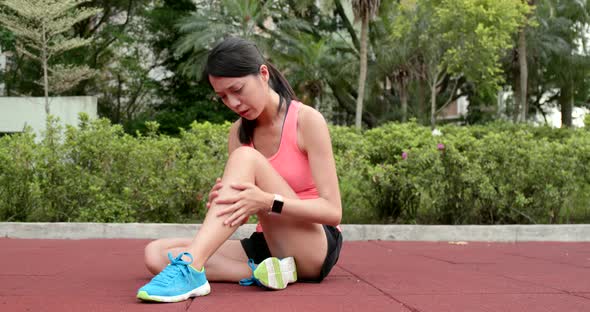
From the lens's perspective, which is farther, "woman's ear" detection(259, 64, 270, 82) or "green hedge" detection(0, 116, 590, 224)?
"green hedge" detection(0, 116, 590, 224)

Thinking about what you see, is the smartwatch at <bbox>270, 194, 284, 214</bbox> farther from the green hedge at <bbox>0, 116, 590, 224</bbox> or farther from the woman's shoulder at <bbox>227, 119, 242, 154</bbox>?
the green hedge at <bbox>0, 116, 590, 224</bbox>

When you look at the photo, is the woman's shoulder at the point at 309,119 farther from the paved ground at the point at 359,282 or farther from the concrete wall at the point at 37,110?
the concrete wall at the point at 37,110

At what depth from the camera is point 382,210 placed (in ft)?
27.4

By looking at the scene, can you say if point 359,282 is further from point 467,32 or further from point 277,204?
point 467,32

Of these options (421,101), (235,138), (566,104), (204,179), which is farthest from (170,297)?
(566,104)

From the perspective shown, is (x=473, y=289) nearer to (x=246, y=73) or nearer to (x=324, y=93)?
(x=246, y=73)

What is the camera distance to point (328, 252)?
12.6 feet

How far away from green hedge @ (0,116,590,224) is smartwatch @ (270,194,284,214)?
15.1 feet

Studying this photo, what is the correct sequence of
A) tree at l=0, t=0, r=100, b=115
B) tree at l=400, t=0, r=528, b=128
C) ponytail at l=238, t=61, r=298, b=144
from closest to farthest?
ponytail at l=238, t=61, r=298, b=144
tree at l=400, t=0, r=528, b=128
tree at l=0, t=0, r=100, b=115

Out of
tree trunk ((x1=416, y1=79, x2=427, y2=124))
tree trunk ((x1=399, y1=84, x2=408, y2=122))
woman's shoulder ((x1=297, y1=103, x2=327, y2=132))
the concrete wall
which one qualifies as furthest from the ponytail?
tree trunk ((x1=399, y1=84, x2=408, y2=122))

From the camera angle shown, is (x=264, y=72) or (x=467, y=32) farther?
(x=467, y=32)

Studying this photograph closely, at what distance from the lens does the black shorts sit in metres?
3.86

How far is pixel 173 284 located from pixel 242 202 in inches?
18.2

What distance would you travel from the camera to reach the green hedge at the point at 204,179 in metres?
7.74
